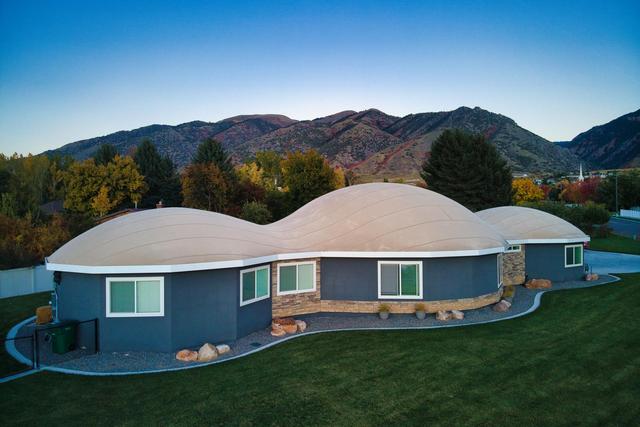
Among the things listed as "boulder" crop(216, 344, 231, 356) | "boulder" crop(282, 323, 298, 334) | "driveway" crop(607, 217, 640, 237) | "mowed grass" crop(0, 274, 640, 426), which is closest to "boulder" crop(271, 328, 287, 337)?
"boulder" crop(282, 323, 298, 334)

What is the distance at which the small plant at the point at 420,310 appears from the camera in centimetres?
1476

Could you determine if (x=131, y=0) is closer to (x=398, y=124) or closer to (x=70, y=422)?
(x=70, y=422)

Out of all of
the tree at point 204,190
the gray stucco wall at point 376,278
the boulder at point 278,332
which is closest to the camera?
the boulder at point 278,332

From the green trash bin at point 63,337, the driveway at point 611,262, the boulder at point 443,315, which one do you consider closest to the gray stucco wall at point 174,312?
the green trash bin at point 63,337

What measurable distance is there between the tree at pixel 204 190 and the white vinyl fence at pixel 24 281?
739 inches

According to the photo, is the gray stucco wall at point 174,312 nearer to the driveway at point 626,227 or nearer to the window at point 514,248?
the window at point 514,248

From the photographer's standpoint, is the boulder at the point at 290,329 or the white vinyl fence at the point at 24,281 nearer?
the boulder at the point at 290,329

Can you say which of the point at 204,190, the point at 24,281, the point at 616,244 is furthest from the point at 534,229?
the point at 204,190

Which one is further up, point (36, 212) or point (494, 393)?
point (36, 212)

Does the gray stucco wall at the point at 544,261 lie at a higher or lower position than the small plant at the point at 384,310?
higher

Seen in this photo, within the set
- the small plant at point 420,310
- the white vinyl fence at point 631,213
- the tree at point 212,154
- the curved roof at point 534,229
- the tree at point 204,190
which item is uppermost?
the tree at point 212,154

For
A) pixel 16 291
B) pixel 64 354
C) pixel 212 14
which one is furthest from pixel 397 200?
pixel 16 291

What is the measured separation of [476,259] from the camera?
15.7 m

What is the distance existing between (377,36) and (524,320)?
2125 cm
